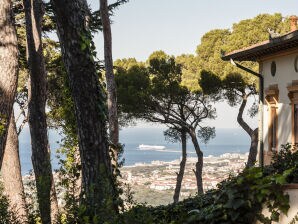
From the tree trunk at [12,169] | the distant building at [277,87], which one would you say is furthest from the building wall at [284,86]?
the tree trunk at [12,169]

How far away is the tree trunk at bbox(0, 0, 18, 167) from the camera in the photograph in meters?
8.18

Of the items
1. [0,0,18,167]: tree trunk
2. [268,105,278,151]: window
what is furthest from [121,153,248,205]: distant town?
[0,0,18,167]: tree trunk

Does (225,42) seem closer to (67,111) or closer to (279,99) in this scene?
(279,99)

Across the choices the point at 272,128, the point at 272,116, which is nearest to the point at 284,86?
the point at 272,116

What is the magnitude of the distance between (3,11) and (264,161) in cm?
1329

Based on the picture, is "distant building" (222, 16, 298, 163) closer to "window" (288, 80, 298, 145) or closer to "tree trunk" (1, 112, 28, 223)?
"window" (288, 80, 298, 145)

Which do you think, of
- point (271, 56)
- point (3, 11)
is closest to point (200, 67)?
point (271, 56)

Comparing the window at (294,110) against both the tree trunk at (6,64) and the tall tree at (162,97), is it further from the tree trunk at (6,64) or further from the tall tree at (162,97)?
the tall tree at (162,97)

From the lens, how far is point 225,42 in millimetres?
33219

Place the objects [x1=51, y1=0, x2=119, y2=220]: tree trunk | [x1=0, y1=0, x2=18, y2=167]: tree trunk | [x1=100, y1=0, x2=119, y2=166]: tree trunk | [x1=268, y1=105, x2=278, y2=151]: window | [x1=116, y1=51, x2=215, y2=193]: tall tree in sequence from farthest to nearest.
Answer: [x1=116, y1=51, x2=215, y2=193]: tall tree → [x1=268, y1=105, x2=278, y2=151]: window → [x1=100, y1=0, x2=119, y2=166]: tree trunk → [x1=0, y1=0, x2=18, y2=167]: tree trunk → [x1=51, y1=0, x2=119, y2=220]: tree trunk

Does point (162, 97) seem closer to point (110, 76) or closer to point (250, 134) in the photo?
point (250, 134)

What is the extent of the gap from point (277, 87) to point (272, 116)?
1424 mm

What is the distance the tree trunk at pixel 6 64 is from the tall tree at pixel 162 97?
22.4 m

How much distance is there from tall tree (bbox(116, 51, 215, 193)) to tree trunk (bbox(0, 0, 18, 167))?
22.4 meters
